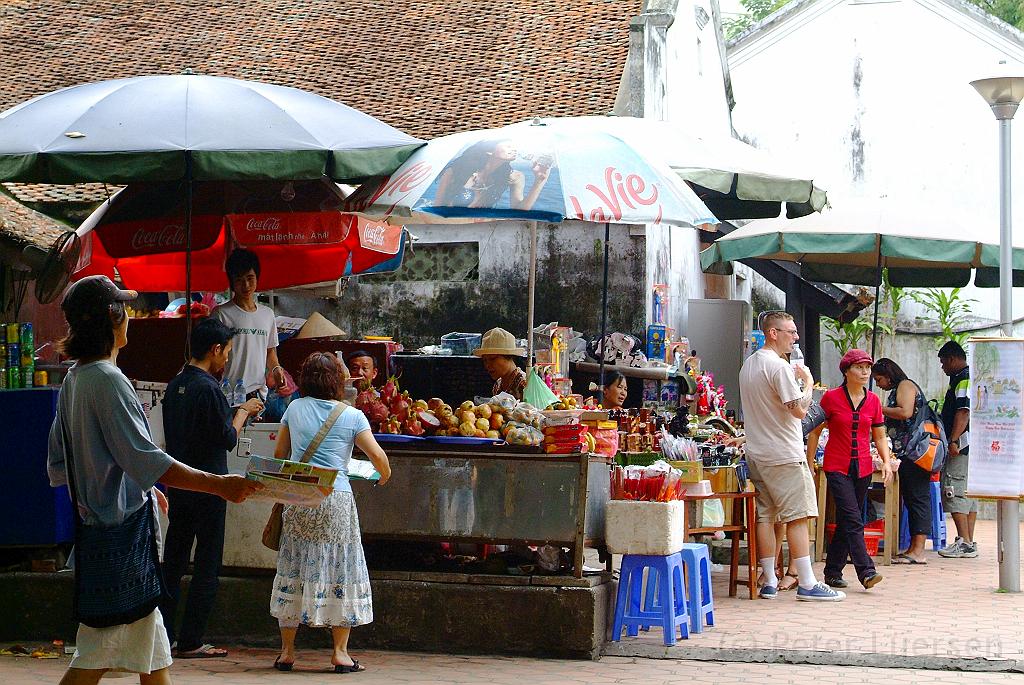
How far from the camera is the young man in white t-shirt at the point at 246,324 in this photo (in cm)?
874

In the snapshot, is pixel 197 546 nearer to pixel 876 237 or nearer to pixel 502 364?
pixel 502 364

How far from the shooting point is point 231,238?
32.8 feet

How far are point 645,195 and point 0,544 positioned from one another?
447cm

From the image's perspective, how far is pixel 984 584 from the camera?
418 inches

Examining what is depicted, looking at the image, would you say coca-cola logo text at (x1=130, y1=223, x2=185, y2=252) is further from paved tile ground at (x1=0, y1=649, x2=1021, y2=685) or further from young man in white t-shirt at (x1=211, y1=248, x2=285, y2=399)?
paved tile ground at (x1=0, y1=649, x2=1021, y2=685)

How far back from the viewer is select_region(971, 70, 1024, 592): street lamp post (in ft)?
32.8

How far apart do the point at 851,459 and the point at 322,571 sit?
468 centimetres

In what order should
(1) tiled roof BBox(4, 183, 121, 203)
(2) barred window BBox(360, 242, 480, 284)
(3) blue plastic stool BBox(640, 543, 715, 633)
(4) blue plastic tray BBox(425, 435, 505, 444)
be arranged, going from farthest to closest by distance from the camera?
1. (1) tiled roof BBox(4, 183, 121, 203)
2. (2) barred window BBox(360, 242, 480, 284)
3. (3) blue plastic stool BBox(640, 543, 715, 633)
4. (4) blue plastic tray BBox(425, 435, 505, 444)

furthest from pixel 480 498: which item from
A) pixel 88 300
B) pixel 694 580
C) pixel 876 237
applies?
pixel 876 237

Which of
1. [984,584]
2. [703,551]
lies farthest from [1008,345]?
[703,551]

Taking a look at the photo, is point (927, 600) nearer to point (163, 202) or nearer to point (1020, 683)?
point (1020, 683)

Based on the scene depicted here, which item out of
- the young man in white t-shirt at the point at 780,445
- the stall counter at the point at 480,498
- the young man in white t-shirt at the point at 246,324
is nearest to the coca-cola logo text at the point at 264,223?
the young man in white t-shirt at the point at 246,324

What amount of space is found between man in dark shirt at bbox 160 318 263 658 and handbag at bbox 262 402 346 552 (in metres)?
0.39

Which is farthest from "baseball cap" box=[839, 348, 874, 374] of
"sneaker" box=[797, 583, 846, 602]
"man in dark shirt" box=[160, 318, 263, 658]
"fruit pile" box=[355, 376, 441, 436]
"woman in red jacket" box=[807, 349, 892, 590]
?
"man in dark shirt" box=[160, 318, 263, 658]
